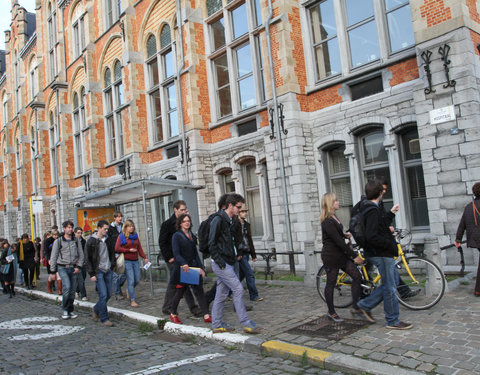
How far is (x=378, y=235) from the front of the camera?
16.6 feet

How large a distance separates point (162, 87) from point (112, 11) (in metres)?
5.92

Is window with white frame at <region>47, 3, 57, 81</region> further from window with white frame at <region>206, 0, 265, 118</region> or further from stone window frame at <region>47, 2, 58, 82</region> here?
window with white frame at <region>206, 0, 265, 118</region>

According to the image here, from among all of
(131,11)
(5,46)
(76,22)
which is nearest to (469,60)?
(131,11)

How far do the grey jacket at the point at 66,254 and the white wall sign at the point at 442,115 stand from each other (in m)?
7.38

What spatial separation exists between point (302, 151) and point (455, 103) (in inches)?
153

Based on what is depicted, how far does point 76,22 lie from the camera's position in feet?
74.4

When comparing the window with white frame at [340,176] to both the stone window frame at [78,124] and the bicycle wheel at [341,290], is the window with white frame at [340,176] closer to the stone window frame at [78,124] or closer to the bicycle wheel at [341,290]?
the bicycle wheel at [341,290]

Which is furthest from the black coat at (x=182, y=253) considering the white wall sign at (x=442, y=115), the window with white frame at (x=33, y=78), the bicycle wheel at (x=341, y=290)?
the window with white frame at (x=33, y=78)

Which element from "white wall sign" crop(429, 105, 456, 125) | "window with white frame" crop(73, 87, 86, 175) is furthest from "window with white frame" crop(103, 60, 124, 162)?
"white wall sign" crop(429, 105, 456, 125)

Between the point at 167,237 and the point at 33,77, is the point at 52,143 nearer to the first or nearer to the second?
the point at 33,77

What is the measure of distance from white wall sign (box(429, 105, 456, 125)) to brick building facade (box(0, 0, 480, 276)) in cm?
2

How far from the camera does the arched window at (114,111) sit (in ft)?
62.7

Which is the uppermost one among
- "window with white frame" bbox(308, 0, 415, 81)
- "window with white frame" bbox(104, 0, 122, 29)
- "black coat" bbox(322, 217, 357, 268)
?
"window with white frame" bbox(104, 0, 122, 29)

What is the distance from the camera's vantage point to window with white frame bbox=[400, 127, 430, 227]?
367 inches
